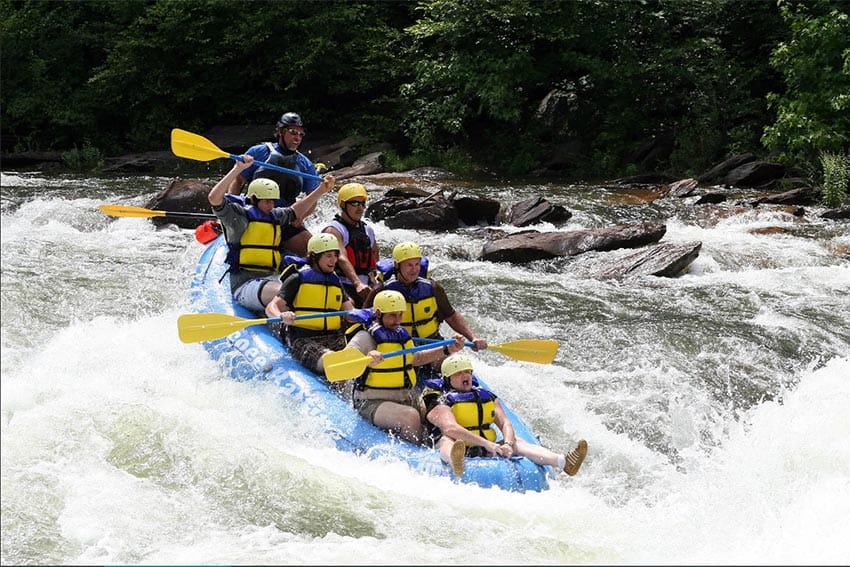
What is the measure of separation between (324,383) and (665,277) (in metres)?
4.40

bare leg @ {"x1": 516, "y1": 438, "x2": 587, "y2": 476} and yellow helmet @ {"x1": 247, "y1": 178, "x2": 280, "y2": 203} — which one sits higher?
yellow helmet @ {"x1": 247, "y1": 178, "x2": 280, "y2": 203}

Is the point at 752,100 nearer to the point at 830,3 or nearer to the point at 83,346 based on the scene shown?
the point at 830,3

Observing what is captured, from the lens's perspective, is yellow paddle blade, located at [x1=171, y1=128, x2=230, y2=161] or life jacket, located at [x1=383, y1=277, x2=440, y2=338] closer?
life jacket, located at [x1=383, y1=277, x2=440, y2=338]

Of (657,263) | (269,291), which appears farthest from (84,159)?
(269,291)

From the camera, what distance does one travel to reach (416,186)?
43.2 ft

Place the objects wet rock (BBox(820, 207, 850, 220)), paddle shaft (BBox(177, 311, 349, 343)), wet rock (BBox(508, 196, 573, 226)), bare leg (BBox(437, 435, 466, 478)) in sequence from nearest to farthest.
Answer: bare leg (BBox(437, 435, 466, 478)) → paddle shaft (BBox(177, 311, 349, 343)) → wet rock (BBox(820, 207, 850, 220)) → wet rock (BBox(508, 196, 573, 226))

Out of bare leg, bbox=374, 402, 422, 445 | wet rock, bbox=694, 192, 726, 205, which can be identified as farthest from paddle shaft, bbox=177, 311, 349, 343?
wet rock, bbox=694, 192, 726, 205

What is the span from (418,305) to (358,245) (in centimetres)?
99

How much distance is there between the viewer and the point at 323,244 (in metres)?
5.52

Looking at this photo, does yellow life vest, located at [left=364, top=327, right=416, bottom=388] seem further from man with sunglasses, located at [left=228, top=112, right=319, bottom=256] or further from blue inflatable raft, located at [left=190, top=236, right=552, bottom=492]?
man with sunglasses, located at [left=228, top=112, right=319, bottom=256]

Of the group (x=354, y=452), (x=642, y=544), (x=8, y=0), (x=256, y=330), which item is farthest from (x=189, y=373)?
(x=8, y=0)

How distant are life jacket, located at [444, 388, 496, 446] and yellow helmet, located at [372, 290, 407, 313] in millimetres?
531

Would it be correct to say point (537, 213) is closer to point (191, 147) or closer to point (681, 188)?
point (681, 188)

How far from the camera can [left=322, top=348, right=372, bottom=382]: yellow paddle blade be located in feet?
15.4
